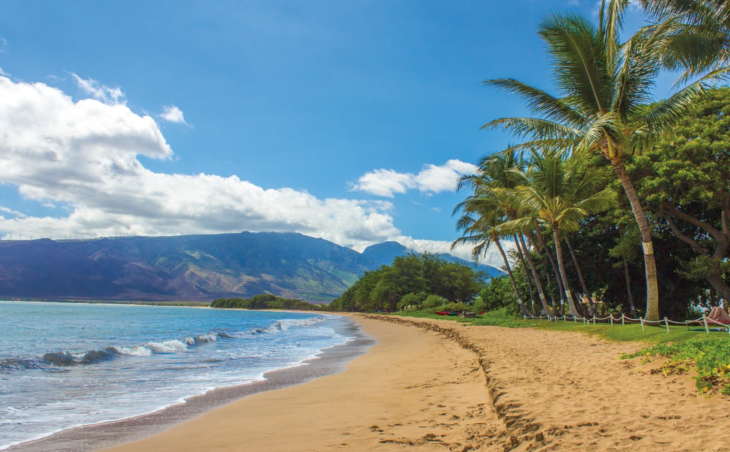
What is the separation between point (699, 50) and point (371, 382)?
38.6ft

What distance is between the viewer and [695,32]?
11.6m

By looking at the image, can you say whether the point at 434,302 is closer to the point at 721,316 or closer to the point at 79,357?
the point at 721,316

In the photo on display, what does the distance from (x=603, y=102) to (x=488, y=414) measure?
1279cm

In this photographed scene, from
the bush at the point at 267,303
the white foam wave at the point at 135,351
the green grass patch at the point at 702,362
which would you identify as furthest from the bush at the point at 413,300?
the bush at the point at 267,303

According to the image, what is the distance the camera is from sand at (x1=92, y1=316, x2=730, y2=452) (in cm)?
384

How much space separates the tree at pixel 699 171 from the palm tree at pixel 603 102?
3373mm

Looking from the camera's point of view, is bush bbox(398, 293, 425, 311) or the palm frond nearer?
the palm frond

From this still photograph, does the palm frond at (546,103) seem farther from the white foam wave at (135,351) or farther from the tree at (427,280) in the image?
the tree at (427,280)

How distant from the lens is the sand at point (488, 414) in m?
3.84

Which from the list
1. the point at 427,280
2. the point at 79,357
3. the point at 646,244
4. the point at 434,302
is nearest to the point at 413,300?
the point at 427,280

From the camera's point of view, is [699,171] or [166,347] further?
[166,347]

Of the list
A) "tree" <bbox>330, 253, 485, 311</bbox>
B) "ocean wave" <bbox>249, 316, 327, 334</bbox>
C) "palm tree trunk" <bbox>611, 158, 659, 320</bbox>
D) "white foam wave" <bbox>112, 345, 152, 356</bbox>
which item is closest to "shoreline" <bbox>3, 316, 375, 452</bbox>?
"white foam wave" <bbox>112, 345, 152, 356</bbox>

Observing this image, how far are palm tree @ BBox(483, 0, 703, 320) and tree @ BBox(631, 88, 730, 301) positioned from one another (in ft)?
11.1

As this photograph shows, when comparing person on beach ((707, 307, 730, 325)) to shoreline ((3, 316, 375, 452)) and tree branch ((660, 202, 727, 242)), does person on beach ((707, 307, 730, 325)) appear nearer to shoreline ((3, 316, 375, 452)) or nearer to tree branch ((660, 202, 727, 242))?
tree branch ((660, 202, 727, 242))
